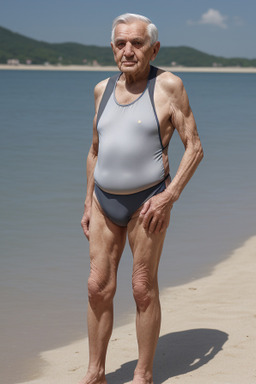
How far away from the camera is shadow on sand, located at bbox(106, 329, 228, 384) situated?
14.8ft

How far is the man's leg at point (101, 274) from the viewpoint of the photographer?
4.02 m

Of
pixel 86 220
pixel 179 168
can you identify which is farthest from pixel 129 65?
pixel 86 220

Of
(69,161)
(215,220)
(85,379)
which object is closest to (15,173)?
(69,161)

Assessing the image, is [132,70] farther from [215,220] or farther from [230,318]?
[215,220]

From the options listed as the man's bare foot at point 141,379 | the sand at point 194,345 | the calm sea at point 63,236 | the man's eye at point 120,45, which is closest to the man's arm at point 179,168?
the man's eye at point 120,45

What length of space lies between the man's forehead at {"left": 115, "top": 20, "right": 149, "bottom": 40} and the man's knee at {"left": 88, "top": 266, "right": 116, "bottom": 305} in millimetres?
1257

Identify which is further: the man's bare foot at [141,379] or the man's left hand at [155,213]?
the man's bare foot at [141,379]

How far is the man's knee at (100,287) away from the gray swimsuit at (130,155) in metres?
0.31

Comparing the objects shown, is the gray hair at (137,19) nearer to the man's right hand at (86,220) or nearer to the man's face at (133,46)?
the man's face at (133,46)

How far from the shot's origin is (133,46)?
3904 millimetres

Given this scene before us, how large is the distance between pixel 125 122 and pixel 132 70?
27cm

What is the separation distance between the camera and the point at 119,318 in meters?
6.03

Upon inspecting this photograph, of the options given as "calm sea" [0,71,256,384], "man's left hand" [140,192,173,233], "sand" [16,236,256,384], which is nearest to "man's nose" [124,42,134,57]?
"man's left hand" [140,192,173,233]

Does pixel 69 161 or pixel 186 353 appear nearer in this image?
pixel 186 353
